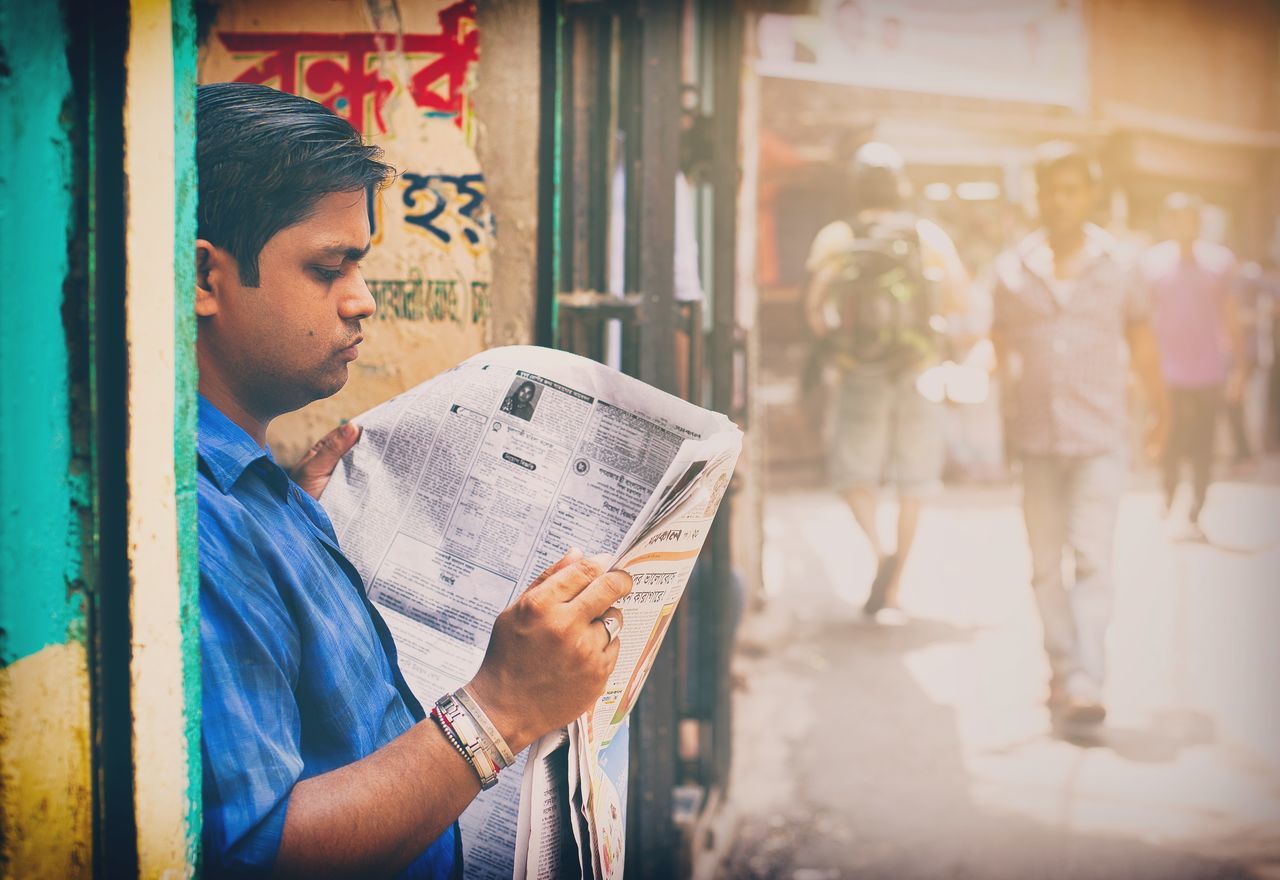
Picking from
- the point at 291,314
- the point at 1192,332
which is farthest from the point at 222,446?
the point at 1192,332

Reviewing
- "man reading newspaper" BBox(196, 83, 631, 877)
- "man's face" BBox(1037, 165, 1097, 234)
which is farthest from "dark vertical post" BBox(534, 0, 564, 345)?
"man's face" BBox(1037, 165, 1097, 234)

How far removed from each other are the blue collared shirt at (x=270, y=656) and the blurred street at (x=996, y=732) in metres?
1.86

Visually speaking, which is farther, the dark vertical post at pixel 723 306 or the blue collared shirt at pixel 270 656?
the dark vertical post at pixel 723 306

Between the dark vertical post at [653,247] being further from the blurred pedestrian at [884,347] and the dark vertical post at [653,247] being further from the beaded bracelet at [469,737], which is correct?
the blurred pedestrian at [884,347]

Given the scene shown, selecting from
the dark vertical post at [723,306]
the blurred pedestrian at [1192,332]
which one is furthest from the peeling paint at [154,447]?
the blurred pedestrian at [1192,332]

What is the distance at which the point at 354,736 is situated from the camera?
1009 mm

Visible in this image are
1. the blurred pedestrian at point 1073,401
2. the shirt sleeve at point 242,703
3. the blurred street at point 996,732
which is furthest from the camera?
the blurred pedestrian at point 1073,401

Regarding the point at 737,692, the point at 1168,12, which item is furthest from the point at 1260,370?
the point at 737,692

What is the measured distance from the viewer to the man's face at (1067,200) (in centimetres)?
354

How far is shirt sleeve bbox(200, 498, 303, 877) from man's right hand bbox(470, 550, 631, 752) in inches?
6.9

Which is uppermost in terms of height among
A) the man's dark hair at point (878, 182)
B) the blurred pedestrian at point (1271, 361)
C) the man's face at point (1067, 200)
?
the man's dark hair at point (878, 182)

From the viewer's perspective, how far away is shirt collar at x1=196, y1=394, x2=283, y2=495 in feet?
3.08

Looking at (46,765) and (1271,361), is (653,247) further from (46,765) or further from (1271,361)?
(1271,361)

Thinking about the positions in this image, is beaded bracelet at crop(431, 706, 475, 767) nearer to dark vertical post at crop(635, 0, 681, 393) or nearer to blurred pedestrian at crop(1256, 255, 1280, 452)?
dark vertical post at crop(635, 0, 681, 393)
